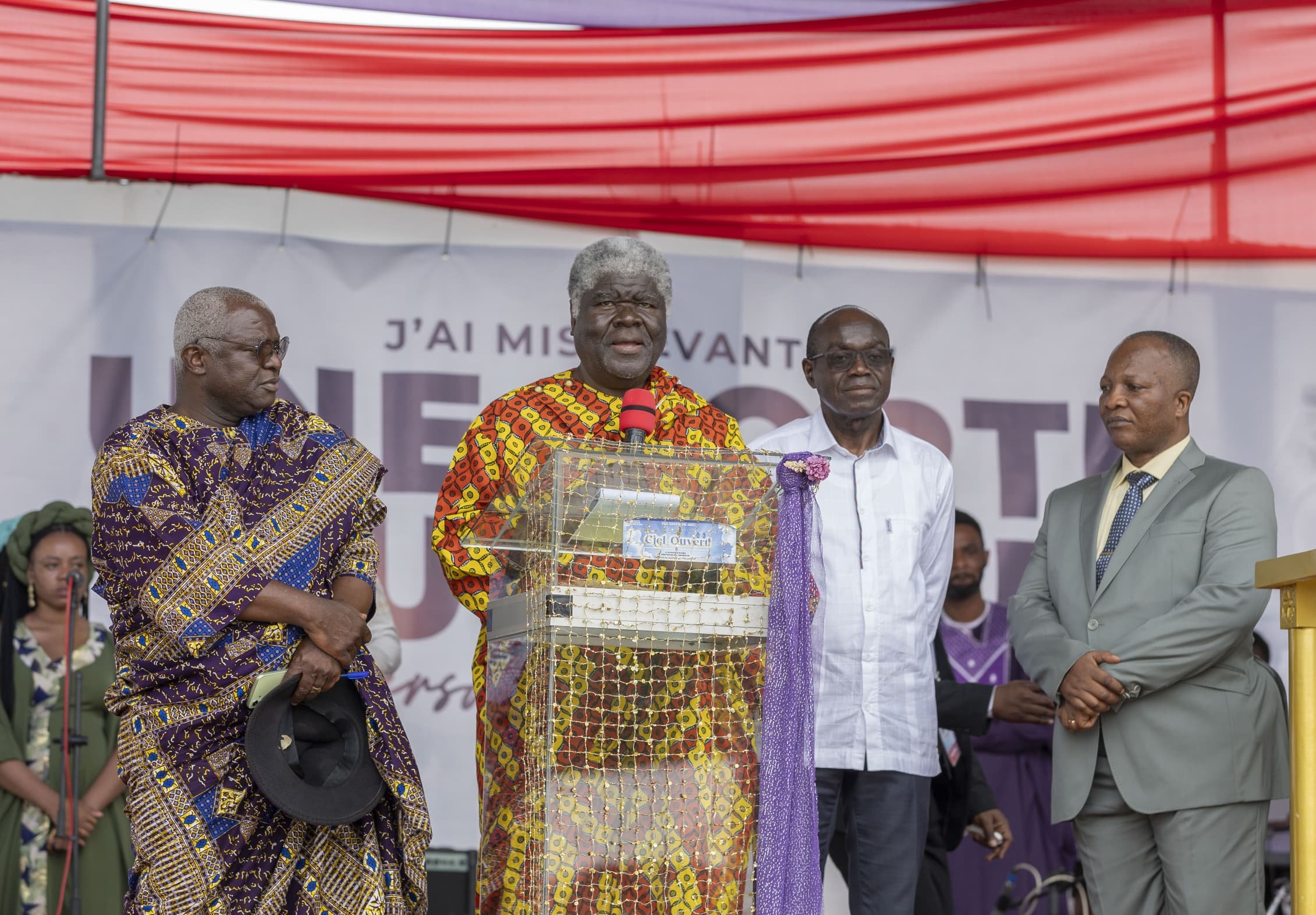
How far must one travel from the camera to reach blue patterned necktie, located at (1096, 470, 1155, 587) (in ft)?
14.4

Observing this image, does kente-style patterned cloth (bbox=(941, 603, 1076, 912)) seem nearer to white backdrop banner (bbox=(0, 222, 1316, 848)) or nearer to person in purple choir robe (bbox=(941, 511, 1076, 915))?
person in purple choir robe (bbox=(941, 511, 1076, 915))

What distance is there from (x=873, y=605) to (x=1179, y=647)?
2.73ft

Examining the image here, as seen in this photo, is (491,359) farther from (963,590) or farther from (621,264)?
(963,590)

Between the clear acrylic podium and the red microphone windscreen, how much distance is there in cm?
20

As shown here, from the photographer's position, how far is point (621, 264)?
400 cm

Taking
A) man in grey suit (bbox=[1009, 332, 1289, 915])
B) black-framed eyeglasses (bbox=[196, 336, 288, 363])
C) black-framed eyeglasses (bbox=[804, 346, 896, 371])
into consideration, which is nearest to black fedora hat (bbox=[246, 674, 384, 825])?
black-framed eyeglasses (bbox=[196, 336, 288, 363])

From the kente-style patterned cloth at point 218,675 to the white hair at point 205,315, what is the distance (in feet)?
0.66

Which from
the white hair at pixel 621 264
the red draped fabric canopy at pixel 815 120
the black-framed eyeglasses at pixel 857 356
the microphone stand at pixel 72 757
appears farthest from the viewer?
the red draped fabric canopy at pixel 815 120

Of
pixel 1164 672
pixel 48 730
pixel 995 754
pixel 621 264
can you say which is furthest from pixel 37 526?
pixel 1164 672

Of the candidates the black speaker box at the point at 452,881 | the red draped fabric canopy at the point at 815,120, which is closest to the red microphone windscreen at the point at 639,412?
the red draped fabric canopy at the point at 815,120

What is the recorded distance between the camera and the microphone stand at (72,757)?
501cm

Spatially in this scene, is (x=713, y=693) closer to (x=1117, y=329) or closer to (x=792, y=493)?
(x=792, y=493)

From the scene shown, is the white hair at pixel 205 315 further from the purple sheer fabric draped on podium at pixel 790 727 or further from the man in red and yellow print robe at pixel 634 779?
the purple sheer fabric draped on podium at pixel 790 727

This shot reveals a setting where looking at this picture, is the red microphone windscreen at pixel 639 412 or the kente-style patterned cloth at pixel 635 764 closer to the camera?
the kente-style patterned cloth at pixel 635 764
